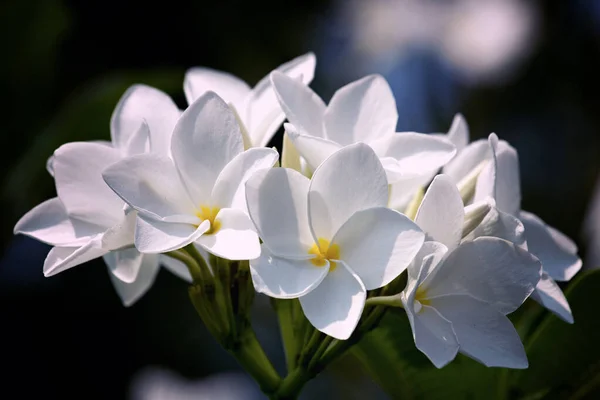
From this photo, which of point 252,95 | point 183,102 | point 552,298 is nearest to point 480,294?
point 552,298

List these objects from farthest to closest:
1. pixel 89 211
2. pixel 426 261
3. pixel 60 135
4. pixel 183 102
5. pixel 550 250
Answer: pixel 183 102, pixel 60 135, pixel 550 250, pixel 89 211, pixel 426 261

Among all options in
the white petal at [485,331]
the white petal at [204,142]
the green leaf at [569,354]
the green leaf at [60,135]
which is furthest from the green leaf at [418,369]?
the green leaf at [60,135]

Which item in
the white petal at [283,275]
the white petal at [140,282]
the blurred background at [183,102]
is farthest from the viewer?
the blurred background at [183,102]

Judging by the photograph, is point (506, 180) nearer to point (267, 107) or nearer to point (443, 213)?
point (443, 213)

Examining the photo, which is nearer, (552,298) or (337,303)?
(337,303)

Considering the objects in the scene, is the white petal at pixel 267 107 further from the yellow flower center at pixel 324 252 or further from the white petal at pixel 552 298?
the white petal at pixel 552 298

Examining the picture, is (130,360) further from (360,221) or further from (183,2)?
(360,221)

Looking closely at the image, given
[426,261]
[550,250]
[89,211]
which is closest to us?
[426,261]

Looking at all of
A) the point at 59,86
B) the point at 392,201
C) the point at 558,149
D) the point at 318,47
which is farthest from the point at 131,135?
the point at 558,149
